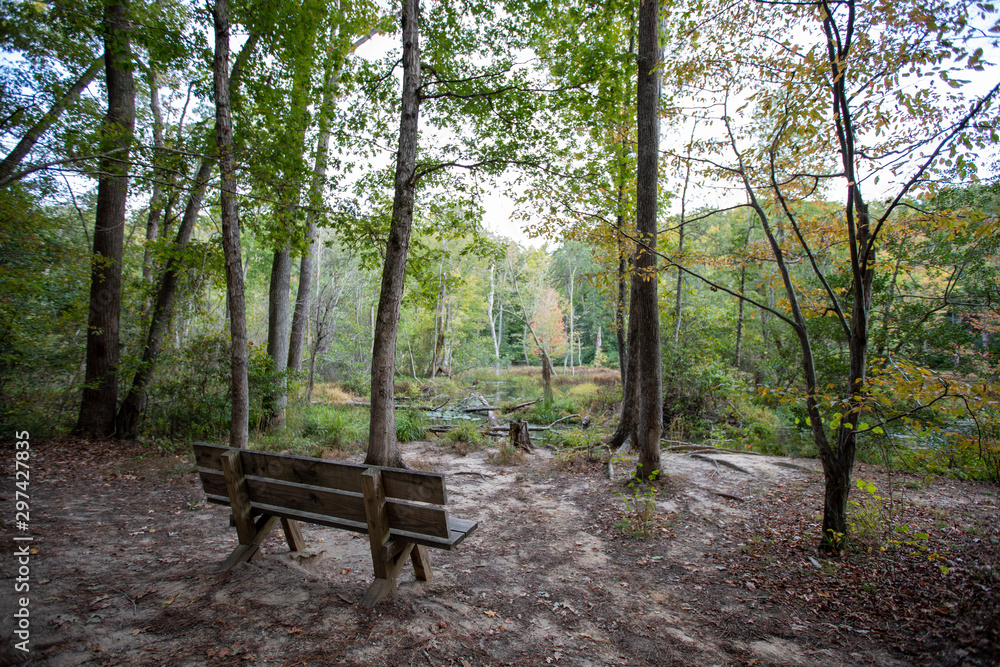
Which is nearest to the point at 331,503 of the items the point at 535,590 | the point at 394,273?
the point at 535,590

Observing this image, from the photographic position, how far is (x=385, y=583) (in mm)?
3012

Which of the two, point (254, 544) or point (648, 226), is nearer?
point (254, 544)

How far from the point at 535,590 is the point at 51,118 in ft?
30.4

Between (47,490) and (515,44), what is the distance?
903 centimetres

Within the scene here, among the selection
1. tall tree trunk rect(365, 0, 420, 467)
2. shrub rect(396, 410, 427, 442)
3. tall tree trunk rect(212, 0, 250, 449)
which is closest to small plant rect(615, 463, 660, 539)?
tall tree trunk rect(365, 0, 420, 467)

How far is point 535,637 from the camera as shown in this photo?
110 inches

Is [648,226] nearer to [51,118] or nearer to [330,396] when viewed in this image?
[51,118]

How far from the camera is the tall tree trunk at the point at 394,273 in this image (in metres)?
6.26

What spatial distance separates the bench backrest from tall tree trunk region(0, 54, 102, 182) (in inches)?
192

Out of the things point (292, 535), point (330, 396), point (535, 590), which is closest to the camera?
point (535, 590)

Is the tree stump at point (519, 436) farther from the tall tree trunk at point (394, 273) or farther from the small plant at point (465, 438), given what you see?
the tall tree trunk at point (394, 273)

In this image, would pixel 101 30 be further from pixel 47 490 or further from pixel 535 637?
pixel 535 637

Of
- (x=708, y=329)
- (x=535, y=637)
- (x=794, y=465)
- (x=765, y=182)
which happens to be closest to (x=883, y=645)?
(x=535, y=637)

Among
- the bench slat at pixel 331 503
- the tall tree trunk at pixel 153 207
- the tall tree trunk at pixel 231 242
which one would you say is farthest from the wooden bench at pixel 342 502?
the tall tree trunk at pixel 153 207
